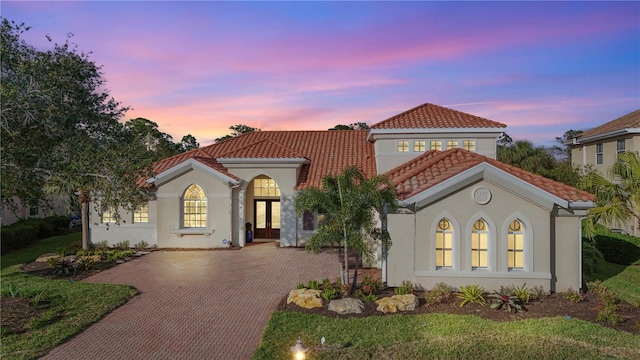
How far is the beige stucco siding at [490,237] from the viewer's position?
1255 centimetres

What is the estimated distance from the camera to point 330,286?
12.7m

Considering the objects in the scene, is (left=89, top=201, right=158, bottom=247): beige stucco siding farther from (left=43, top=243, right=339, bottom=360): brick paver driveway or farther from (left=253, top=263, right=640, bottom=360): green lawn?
(left=253, top=263, right=640, bottom=360): green lawn

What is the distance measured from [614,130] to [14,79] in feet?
108

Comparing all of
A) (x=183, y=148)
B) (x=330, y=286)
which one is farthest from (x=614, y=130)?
(x=183, y=148)

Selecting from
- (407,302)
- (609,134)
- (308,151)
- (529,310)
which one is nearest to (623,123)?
(609,134)

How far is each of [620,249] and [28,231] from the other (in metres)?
33.4

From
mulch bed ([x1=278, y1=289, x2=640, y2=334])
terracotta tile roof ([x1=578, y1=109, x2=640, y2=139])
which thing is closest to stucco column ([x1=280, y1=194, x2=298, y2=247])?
mulch bed ([x1=278, y1=289, x2=640, y2=334])

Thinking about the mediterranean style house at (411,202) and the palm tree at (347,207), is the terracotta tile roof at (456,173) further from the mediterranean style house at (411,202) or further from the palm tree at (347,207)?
the palm tree at (347,207)

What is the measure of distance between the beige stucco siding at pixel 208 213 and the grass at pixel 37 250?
200 inches

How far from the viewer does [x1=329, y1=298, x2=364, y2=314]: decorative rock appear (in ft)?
35.7

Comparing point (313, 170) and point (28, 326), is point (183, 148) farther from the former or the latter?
point (28, 326)

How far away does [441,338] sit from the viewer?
363 inches

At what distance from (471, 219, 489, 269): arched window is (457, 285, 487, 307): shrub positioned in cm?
109

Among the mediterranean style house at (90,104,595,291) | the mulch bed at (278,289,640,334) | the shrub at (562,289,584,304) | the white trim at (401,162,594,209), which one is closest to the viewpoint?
the mulch bed at (278,289,640,334)
